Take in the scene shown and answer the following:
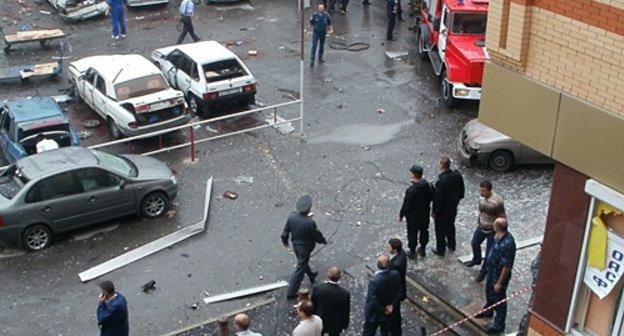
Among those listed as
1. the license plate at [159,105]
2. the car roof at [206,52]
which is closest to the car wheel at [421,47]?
the car roof at [206,52]

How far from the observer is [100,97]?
55.1 ft

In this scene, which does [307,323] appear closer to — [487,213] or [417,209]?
[417,209]

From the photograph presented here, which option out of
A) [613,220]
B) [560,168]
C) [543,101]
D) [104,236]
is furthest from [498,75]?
[104,236]

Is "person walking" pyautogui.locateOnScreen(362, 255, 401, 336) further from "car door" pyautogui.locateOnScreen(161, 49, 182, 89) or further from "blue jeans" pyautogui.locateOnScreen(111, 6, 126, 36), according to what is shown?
"blue jeans" pyautogui.locateOnScreen(111, 6, 126, 36)

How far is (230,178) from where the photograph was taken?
14.9 m

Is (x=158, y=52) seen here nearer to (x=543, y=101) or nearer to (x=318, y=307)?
(x=318, y=307)

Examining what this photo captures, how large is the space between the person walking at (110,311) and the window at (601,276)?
5.07 metres

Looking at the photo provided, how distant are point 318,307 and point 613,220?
3.79 metres

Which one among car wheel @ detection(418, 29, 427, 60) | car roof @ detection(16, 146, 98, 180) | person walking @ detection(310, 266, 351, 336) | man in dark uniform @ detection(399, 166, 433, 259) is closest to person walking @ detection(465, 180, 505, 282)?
man in dark uniform @ detection(399, 166, 433, 259)

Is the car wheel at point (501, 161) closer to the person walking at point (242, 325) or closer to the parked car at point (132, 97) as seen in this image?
the parked car at point (132, 97)

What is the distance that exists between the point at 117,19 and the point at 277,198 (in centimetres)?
1213

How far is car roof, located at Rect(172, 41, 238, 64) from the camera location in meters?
17.6

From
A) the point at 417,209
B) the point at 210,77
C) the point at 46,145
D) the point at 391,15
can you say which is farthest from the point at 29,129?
the point at 391,15

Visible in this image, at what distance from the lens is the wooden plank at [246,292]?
443 inches
